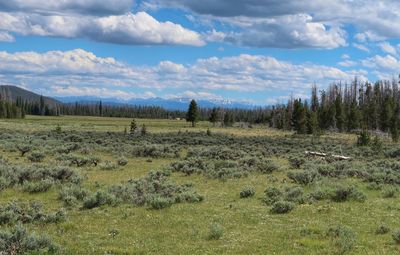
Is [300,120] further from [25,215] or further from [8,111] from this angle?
[8,111]

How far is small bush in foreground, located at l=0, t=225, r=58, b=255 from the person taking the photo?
10.2m

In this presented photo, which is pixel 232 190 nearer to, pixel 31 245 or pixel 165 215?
pixel 165 215

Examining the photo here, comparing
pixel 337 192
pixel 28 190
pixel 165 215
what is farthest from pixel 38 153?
pixel 337 192

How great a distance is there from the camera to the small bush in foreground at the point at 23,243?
33.5 feet

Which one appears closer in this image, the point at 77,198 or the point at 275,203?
the point at 275,203

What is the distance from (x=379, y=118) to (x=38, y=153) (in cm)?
8988

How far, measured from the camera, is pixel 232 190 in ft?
72.1

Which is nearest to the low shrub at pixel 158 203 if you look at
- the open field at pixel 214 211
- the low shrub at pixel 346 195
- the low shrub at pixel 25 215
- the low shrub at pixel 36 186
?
the open field at pixel 214 211

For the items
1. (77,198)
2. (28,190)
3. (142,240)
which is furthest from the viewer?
(28,190)

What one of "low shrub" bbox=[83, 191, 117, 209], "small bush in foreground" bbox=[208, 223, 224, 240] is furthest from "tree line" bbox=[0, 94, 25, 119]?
"small bush in foreground" bbox=[208, 223, 224, 240]

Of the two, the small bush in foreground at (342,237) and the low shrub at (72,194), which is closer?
the small bush in foreground at (342,237)

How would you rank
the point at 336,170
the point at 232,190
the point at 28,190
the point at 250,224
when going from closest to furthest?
the point at 250,224
the point at 28,190
the point at 232,190
the point at 336,170

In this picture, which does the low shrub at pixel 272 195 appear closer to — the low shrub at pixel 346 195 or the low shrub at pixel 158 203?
the low shrub at pixel 346 195

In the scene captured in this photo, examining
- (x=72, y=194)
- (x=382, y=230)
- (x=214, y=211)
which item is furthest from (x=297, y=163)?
(x=382, y=230)
